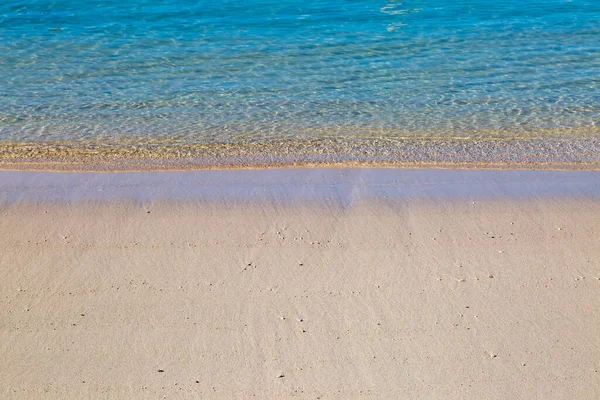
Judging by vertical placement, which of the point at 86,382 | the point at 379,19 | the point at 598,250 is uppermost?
the point at 86,382

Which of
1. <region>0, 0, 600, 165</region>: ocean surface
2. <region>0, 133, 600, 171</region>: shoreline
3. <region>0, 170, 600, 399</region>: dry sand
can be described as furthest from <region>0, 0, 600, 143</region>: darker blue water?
<region>0, 170, 600, 399</region>: dry sand

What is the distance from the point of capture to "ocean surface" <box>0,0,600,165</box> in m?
6.87

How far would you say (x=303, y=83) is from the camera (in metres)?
8.61

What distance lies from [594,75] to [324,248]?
5.54 meters

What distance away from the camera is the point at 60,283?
4426 mm

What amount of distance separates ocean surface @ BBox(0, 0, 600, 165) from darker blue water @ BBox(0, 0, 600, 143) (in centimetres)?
3

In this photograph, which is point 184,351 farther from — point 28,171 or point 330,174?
point 28,171

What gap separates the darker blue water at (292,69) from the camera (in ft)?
24.4

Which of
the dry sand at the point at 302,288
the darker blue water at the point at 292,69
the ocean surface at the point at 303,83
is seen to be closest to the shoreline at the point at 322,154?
the ocean surface at the point at 303,83

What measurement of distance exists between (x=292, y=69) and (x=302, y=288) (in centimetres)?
524

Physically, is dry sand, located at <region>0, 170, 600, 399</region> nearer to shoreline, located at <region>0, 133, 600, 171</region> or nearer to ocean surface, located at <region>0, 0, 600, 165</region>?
shoreline, located at <region>0, 133, 600, 171</region>

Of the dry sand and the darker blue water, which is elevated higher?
the dry sand

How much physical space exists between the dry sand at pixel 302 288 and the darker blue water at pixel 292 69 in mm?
1567

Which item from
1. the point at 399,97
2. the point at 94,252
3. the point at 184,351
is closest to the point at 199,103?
the point at 399,97
